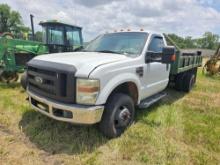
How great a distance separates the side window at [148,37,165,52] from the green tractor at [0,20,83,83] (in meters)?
3.52

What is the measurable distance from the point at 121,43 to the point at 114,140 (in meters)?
2.05

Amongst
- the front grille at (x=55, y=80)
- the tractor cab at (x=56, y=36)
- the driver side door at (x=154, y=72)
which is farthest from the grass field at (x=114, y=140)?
the tractor cab at (x=56, y=36)

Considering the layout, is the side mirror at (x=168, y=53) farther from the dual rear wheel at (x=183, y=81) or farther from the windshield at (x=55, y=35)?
the windshield at (x=55, y=35)

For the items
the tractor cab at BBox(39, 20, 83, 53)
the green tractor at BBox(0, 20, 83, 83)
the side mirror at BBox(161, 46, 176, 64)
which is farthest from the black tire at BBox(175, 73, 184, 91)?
the tractor cab at BBox(39, 20, 83, 53)

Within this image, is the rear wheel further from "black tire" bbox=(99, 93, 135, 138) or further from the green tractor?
"black tire" bbox=(99, 93, 135, 138)

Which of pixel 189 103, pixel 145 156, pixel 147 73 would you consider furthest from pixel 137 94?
pixel 189 103

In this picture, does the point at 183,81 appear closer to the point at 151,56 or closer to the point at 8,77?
the point at 151,56

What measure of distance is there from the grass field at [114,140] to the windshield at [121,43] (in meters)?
1.54

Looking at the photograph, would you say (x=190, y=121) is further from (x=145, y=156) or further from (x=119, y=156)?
(x=119, y=156)

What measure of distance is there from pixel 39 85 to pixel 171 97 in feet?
14.5

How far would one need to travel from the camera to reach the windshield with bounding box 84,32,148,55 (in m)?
4.20

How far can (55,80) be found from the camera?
3127mm

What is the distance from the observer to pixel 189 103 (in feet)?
19.7

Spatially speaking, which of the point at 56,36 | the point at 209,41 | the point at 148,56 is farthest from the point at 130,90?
the point at 209,41
